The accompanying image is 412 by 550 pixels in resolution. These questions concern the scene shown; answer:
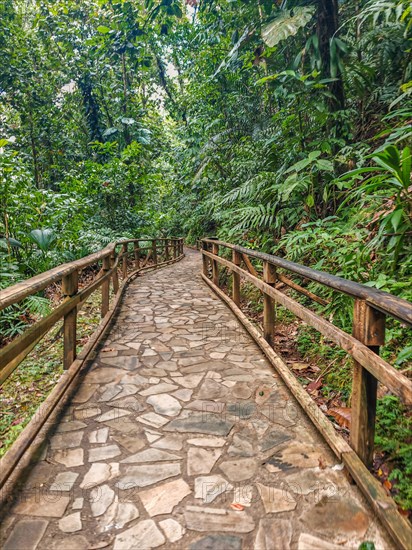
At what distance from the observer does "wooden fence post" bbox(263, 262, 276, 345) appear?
3.34m

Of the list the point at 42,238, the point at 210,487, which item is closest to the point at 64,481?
the point at 210,487

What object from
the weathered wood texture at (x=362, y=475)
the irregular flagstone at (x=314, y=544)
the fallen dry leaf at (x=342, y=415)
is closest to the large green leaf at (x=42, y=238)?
the weathered wood texture at (x=362, y=475)

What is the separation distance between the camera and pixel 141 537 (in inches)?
56.1

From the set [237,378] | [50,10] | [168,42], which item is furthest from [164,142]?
[237,378]

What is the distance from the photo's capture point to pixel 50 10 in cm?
966

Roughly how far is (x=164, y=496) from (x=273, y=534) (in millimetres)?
530

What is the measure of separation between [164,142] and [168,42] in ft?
11.7

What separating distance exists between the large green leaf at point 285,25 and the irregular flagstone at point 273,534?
453 centimetres

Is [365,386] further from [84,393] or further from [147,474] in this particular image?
[84,393]

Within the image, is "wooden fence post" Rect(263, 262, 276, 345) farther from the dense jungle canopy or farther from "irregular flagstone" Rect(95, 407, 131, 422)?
"irregular flagstone" Rect(95, 407, 131, 422)

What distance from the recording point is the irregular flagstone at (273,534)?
139 centimetres

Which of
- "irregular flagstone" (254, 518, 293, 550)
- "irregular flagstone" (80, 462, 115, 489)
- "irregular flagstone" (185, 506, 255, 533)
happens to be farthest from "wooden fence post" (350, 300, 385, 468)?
"irregular flagstone" (80, 462, 115, 489)

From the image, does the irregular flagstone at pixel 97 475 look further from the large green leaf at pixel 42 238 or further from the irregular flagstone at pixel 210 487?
the large green leaf at pixel 42 238

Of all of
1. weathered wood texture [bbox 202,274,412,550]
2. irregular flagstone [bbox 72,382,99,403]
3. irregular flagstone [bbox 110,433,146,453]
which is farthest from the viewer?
irregular flagstone [bbox 72,382,99,403]
